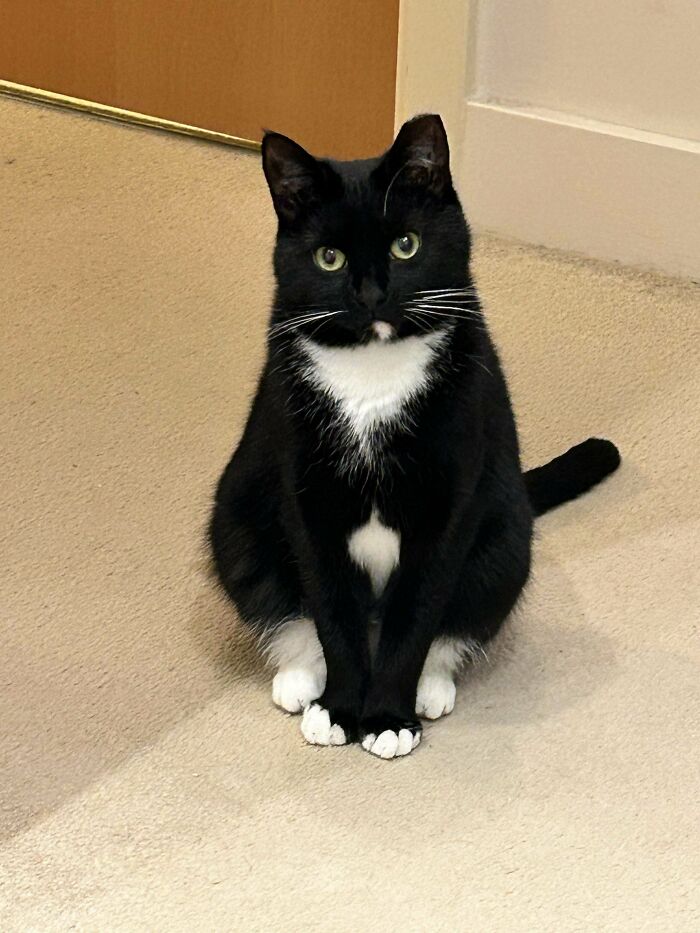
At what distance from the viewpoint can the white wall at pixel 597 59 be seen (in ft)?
7.00

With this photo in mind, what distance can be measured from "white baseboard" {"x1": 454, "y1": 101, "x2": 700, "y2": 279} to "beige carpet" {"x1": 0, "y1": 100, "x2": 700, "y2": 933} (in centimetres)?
5

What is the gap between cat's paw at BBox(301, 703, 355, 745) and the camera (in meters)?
1.40

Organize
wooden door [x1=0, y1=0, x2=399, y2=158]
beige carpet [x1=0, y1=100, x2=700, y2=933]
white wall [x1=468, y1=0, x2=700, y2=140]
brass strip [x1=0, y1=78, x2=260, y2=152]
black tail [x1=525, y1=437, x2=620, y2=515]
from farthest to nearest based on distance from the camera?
1. brass strip [x1=0, y1=78, x2=260, y2=152]
2. wooden door [x1=0, y1=0, x2=399, y2=158]
3. white wall [x1=468, y1=0, x2=700, y2=140]
4. black tail [x1=525, y1=437, x2=620, y2=515]
5. beige carpet [x1=0, y1=100, x2=700, y2=933]

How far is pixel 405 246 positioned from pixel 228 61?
4.81 ft

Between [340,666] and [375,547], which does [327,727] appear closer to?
[340,666]

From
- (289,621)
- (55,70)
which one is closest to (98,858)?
(289,621)

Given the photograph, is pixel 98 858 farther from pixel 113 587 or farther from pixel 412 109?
pixel 412 109

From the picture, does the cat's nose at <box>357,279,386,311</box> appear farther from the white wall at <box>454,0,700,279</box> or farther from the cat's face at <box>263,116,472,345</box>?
the white wall at <box>454,0,700,279</box>

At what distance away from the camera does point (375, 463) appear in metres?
1.33

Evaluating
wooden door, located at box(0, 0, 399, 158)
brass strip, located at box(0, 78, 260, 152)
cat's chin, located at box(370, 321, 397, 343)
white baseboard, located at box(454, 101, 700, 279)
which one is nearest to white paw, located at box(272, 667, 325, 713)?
cat's chin, located at box(370, 321, 397, 343)

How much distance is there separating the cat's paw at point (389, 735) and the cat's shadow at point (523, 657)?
0.08 m

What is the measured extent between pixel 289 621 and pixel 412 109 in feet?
3.82

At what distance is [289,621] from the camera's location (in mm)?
1479

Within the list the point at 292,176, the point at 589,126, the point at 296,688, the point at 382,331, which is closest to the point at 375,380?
the point at 382,331
